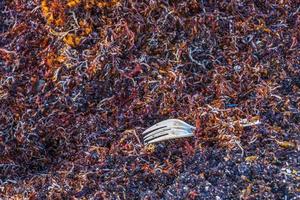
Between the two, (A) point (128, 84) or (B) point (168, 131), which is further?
(A) point (128, 84)

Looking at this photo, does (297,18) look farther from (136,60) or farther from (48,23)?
(48,23)

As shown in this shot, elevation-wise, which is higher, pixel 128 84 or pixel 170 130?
pixel 128 84

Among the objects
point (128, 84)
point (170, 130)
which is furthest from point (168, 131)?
point (128, 84)

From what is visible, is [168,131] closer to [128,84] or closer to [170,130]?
[170,130]
